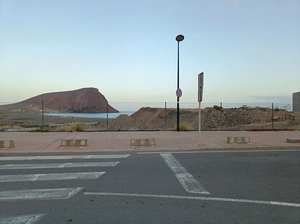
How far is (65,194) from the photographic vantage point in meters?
4.69

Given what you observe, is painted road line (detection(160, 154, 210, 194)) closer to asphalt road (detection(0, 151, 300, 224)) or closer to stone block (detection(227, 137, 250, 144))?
asphalt road (detection(0, 151, 300, 224))

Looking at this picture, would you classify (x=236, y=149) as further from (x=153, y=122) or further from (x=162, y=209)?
(x=153, y=122)

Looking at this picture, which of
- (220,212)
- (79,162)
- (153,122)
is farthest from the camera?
(153,122)

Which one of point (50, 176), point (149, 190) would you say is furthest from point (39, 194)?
point (149, 190)

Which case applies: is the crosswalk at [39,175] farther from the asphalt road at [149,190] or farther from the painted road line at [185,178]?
the painted road line at [185,178]

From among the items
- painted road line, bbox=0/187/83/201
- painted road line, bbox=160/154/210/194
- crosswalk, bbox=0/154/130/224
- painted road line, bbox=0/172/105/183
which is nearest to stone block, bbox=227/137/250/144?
painted road line, bbox=160/154/210/194

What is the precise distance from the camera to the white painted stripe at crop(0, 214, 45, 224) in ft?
11.6

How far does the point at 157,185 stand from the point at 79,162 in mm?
3253

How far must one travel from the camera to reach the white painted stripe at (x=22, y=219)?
353cm

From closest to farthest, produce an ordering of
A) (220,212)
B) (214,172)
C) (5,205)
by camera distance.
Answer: (220,212) < (5,205) < (214,172)

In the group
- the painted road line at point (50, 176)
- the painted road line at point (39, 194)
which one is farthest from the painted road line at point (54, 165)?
the painted road line at point (39, 194)

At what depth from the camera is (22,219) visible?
363cm

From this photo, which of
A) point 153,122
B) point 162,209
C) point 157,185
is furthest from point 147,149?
point 153,122

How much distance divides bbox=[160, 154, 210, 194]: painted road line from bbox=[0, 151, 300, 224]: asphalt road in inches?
0.8
